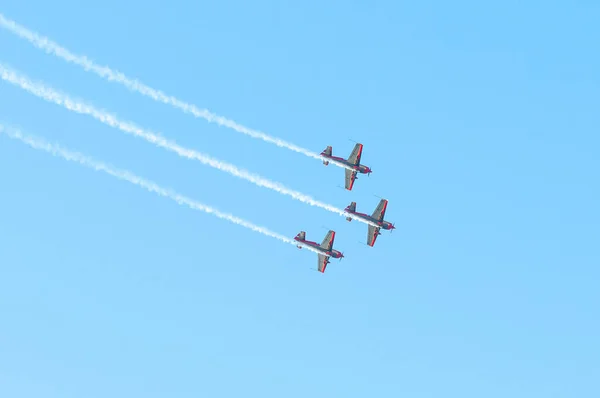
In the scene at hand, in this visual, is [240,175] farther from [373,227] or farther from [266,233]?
[373,227]

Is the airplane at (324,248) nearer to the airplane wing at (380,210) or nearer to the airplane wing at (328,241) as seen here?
the airplane wing at (328,241)

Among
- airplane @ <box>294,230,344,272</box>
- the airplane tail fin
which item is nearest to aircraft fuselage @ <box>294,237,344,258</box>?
airplane @ <box>294,230,344,272</box>

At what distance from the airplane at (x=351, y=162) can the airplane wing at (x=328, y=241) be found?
5.28 meters

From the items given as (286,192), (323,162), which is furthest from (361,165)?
(286,192)

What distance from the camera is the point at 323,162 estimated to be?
122 metres

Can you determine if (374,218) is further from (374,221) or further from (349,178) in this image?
A: (349,178)

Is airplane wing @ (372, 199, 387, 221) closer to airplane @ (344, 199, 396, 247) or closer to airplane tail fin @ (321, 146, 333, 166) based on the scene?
airplane @ (344, 199, 396, 247)

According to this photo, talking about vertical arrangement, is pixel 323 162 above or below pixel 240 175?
above

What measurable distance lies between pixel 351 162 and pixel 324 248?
8.65 metres

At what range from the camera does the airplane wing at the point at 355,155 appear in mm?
122812

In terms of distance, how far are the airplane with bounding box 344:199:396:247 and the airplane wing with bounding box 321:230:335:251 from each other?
2.36 m

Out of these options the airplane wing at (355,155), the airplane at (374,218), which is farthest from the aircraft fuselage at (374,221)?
the airplane wing at (355,155)

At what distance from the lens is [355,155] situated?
122875mm

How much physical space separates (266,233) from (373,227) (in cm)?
A: 1644
